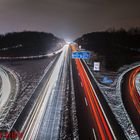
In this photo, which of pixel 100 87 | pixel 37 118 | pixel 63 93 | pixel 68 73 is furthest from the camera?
pixel 68 73

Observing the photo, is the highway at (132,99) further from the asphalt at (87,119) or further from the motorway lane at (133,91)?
the asphalt at (87,119)

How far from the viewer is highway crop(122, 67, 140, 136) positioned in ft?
98.8

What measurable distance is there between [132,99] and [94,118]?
10.6 meters

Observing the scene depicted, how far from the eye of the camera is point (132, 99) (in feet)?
123

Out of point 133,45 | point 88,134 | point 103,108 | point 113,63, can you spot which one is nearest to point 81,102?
point 103,108

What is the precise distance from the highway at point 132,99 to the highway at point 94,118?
259 centimetres

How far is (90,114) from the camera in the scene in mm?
30547

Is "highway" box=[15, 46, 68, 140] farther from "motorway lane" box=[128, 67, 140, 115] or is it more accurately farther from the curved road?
"motorway lane" box=[128, 67, 140, 115]

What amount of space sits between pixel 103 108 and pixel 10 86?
2023 centimetres

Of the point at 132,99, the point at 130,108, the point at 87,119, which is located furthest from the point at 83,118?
the point at 132,99

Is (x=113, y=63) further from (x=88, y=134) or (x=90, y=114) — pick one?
(x=88, y=134)

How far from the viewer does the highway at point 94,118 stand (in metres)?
25.1

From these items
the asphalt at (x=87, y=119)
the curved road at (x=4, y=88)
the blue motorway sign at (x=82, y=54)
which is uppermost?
the blue motorway sign at (x=82, y=54)

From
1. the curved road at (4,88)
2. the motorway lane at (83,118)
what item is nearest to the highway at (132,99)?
the motorway lane at (83,118)
